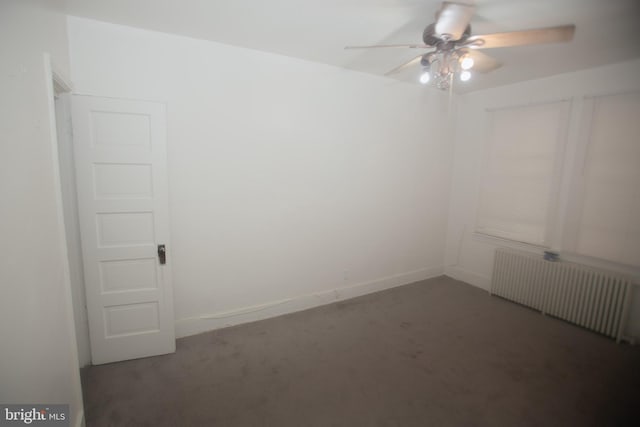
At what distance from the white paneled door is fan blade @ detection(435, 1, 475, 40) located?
2.14 metres

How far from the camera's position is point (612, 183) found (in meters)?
2.88

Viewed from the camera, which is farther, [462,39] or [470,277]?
[470,277]

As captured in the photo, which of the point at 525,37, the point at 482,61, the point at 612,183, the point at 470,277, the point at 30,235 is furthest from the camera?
the point at 470,277

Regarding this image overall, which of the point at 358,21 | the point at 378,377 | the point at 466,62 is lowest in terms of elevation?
the point at 378,377

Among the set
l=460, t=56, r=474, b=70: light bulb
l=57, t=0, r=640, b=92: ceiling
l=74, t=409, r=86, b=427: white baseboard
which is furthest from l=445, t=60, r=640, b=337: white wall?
l=74, t=409, r=86, b=427: white baseboard

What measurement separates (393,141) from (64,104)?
3.37 metres

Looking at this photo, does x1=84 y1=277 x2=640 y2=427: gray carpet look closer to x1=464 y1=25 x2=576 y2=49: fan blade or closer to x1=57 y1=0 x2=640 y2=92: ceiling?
x1=464 y1=25 x2=576 y2=49: fan blade

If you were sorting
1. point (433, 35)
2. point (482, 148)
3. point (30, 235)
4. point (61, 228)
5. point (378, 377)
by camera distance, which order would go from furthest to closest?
point (482, 148) → point (378, 377) → point (433, 35) → point (61, 228) → point (30, 235)

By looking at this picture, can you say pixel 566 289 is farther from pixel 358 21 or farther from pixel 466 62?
pixel 358 21

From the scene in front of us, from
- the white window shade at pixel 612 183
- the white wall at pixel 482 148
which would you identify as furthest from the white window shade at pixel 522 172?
the white window shade at pixel 612 183

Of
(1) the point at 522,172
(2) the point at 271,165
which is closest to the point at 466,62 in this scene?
(2) the point at 271,165

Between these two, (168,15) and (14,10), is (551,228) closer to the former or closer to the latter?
(168,15)

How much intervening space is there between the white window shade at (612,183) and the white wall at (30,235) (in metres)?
4.73

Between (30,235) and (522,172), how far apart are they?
4.70 m
